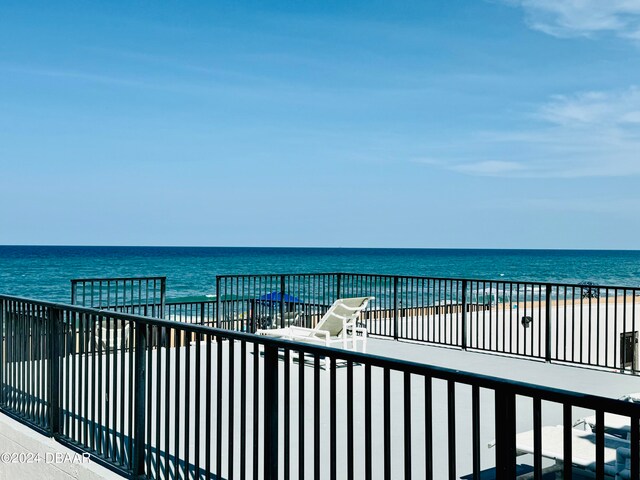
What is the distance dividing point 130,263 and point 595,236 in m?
62.5

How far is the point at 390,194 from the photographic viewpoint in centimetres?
6969

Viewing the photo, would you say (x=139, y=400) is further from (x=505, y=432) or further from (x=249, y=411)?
(x=505, y=432)

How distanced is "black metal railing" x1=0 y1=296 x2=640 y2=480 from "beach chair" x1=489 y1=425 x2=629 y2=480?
0.07 feet

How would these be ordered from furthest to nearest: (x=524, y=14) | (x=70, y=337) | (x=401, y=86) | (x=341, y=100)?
(x=341, y=100) → (x=401, y=86) → (x=524, y=14) → (x=70, y=337)

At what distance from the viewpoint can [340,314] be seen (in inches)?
317

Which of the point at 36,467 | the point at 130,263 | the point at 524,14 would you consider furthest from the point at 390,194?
the point at 36,467

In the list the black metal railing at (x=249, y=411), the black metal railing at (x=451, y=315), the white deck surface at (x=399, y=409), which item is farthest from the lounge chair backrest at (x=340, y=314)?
the black metal railing at (x=249, y=411)

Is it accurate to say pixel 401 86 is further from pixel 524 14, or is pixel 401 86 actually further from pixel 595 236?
pixel 595 236

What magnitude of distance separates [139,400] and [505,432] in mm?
2235

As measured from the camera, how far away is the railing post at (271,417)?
301 centimetres

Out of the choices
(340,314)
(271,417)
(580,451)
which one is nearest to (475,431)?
(271,417)

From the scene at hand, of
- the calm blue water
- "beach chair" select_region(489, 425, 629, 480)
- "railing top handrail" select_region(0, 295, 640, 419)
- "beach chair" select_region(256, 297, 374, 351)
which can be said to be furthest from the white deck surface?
the calm blue water

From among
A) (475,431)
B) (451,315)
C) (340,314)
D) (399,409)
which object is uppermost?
(475,431)

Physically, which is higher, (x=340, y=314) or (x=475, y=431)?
(x=475, y=431)
